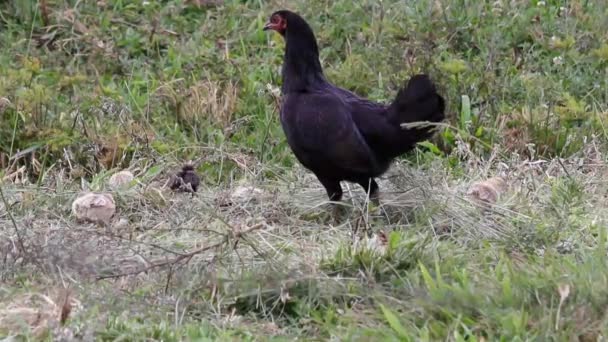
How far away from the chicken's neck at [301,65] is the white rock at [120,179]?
91cm

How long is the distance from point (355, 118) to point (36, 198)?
158 centimetres

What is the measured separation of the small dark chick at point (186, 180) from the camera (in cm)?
621

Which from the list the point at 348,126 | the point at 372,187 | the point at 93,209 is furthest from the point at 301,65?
the point at 93,209

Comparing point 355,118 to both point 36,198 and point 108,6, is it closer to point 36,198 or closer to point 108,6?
point 36,198

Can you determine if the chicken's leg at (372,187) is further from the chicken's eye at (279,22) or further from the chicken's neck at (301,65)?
the chicken's eye at (279,22)

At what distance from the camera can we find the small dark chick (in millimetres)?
6207

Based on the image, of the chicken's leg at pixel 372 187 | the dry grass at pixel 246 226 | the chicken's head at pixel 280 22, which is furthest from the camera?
the chicken's head at pixel 280 22

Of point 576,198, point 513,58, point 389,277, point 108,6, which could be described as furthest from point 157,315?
point 108,6

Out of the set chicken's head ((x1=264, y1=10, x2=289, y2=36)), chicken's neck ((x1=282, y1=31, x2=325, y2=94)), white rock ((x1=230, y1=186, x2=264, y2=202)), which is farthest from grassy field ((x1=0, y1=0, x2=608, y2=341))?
chicken's head ((x1=264, y1=10, x2=289, y2=36))

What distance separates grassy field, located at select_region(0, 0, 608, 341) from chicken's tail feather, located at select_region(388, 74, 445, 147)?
10.3 inches

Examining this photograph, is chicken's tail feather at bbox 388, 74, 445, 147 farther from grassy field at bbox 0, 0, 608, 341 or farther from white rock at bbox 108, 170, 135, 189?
white rock at bbox 108, 170, 135, 189

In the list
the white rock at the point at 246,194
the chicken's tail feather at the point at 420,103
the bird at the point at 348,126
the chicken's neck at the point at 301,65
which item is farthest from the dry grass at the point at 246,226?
the chicken's neck at the point at 301,65

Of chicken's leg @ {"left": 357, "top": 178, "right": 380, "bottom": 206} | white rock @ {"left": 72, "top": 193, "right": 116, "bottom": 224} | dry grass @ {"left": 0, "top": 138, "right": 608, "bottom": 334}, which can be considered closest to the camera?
dry grass @ {"left": 0, "top": 138, "right": 608, "bottom": 334}

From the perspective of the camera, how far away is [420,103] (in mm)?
5523
